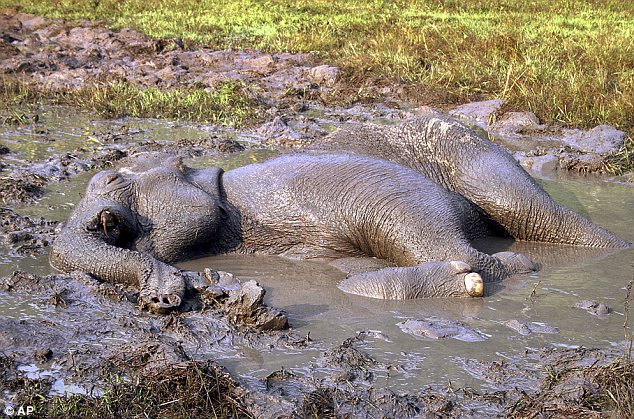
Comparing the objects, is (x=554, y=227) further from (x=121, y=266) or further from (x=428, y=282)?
(x=121, y=266)

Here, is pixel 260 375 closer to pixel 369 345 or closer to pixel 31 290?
pixel 369 345

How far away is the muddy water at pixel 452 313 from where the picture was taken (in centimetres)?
399

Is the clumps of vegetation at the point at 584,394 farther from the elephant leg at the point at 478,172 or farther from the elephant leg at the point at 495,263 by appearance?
the elephant leg at the point at 478,172

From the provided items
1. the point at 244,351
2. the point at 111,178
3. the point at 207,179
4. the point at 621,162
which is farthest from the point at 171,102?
the point at 244,351

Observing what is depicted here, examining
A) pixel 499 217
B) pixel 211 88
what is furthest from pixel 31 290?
pixel 211 88

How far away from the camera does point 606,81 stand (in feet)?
34.8

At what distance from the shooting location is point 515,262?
5215mm

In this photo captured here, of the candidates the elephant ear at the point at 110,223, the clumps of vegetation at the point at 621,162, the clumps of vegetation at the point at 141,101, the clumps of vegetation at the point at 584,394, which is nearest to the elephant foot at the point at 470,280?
the clumps of vegetation at the point at 584,394

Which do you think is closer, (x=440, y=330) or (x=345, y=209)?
(x=440, y=330)

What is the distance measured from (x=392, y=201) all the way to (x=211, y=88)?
7.38m

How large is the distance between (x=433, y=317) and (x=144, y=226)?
5.89 ft

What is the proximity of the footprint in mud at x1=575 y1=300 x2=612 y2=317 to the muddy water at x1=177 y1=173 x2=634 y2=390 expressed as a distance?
0.03 metres

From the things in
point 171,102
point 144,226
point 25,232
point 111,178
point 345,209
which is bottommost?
point 171,102

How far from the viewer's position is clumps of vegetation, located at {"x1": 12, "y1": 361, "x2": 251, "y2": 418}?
3.50m
